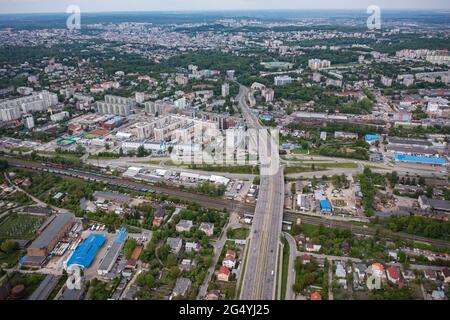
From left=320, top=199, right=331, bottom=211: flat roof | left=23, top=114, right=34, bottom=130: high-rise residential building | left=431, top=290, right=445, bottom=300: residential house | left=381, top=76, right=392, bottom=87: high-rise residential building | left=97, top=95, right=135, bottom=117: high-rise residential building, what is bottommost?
left=431, top=290, right=445, bottom=300: residential house

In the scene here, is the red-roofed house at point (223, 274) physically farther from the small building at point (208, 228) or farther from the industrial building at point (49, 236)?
the industrial building at point (49, 236)

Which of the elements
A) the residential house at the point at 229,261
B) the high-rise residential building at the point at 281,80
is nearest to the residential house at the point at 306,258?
the residential house at the point at 229,261

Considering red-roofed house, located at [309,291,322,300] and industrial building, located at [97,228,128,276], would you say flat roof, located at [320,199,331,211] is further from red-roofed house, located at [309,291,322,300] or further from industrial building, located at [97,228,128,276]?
industrial building, located at [97,228,128,276]

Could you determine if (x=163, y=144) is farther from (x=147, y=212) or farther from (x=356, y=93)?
(x=356, y=93)

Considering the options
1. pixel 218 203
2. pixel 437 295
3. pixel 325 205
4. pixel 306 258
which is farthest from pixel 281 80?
pixel 437 295

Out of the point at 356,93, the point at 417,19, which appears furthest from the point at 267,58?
the point at 417,19

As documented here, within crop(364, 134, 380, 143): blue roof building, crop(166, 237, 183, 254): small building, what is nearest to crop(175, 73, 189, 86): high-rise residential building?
crop(364, 134, 380, 143): blue roof building

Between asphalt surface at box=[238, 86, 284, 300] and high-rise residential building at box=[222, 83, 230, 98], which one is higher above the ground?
high-rise residential building at box=[222, 83, 230, 98]

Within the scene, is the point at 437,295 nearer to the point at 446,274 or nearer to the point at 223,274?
the point at 446,274
